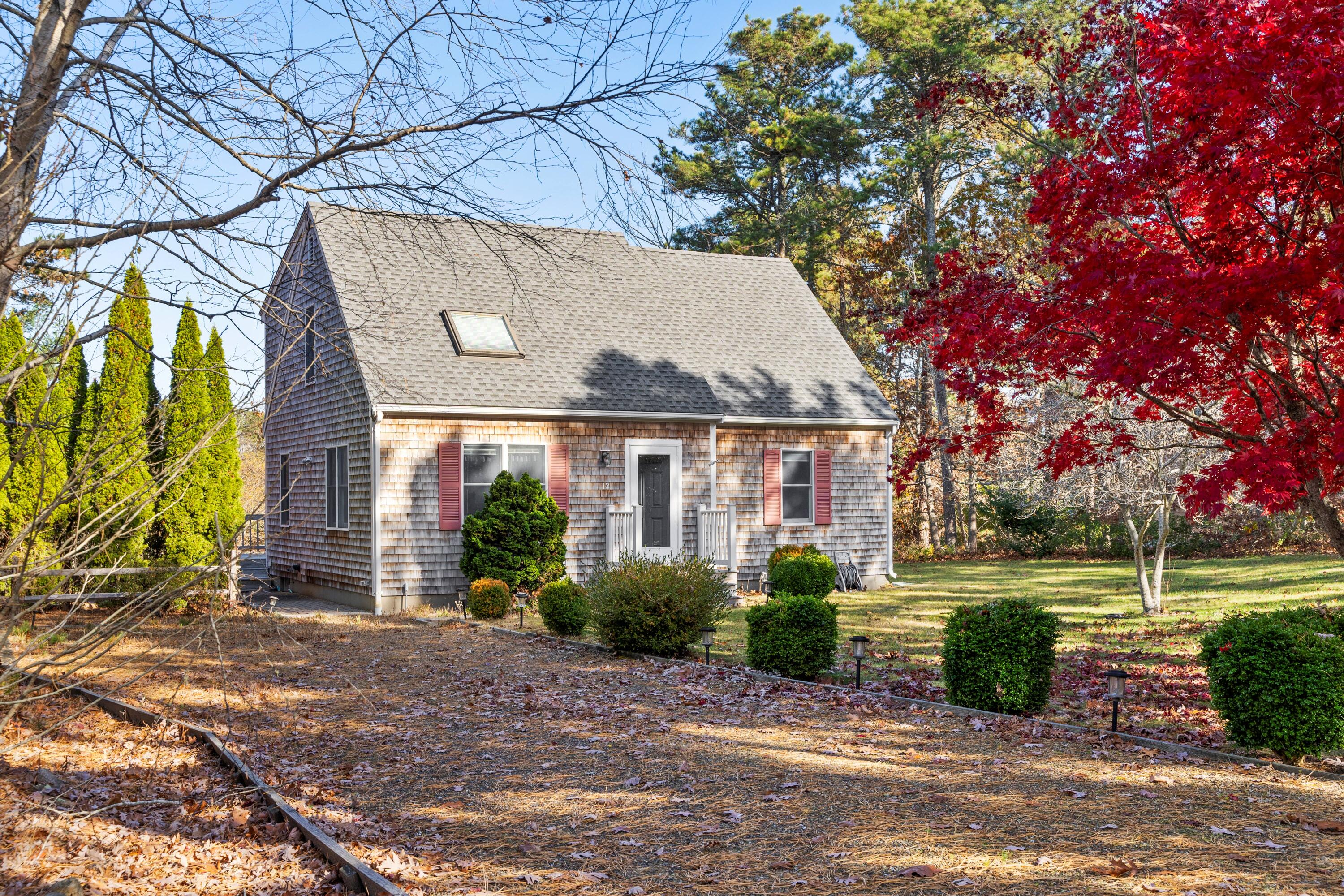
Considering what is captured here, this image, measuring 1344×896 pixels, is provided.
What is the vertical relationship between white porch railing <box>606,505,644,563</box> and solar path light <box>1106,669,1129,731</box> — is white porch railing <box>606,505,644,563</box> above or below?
above

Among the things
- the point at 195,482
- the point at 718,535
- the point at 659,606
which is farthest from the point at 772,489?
the point at 195,482

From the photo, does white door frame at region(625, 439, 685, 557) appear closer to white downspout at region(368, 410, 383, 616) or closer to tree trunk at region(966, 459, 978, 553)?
white downspout at region(368, 410, 383, 616)

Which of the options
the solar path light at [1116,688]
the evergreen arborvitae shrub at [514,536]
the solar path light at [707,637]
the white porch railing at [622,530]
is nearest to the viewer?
the solar path light at [1116,688]

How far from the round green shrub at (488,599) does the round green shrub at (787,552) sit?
4836 millimetres

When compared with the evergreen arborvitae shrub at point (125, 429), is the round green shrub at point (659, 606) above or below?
below

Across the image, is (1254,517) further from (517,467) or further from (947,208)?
(517,467)

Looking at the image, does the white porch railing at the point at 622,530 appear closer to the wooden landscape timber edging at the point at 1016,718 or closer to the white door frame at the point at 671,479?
the white door frame at the point at 671,479

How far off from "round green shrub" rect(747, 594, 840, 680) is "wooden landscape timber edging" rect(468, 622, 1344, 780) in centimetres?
12

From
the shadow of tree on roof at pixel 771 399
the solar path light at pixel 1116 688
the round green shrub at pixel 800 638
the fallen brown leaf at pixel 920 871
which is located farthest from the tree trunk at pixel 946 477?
the fallen brown leaf at pixel 920 871

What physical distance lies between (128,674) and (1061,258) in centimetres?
918

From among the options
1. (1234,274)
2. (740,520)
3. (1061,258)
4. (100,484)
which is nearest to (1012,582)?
(740,520)

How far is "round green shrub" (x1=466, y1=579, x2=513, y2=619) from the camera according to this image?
45.1ft

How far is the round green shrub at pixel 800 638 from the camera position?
30.1 feet

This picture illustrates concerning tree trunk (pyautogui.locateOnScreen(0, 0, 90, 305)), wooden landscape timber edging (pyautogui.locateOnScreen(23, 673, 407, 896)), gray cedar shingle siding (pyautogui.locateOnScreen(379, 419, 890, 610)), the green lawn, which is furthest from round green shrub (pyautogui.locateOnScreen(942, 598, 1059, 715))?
tree trunk (pyautogui.locateOnScreen(0, 0, 90, 305))
